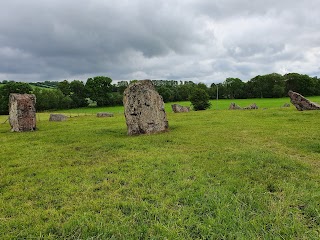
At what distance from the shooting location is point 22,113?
18406 millimetres

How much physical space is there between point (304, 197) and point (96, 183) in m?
5.07

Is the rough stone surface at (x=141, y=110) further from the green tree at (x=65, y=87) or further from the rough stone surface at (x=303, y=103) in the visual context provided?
the green tree at (x=65, y=87)

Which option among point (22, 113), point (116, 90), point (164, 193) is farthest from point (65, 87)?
point (164, 193)

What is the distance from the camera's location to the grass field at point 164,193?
4.45 m

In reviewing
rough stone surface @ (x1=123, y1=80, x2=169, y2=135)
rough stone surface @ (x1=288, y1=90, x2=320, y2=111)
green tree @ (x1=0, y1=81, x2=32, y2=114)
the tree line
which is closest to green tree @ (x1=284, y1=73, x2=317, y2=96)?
the tree line

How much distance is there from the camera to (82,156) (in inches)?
388

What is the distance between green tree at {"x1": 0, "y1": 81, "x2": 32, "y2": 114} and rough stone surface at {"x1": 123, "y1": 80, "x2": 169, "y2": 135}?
62.1 meters

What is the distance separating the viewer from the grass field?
445 centimetres

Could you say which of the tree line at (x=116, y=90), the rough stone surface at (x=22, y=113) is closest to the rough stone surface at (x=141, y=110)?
the rough stone surface at (x=22, y=113)

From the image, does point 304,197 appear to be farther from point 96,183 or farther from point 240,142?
point 240,142

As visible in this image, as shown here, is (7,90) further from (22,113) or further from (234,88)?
(234,88)

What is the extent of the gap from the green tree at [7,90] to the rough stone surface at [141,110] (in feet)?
204

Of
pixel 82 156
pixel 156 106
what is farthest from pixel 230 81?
pixel 82 156

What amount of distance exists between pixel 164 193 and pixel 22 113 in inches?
643
